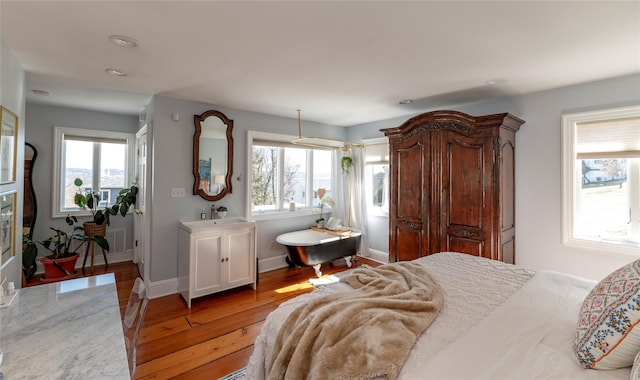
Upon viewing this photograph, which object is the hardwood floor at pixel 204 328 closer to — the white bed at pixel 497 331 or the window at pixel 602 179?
the white bed at pixel 497 331

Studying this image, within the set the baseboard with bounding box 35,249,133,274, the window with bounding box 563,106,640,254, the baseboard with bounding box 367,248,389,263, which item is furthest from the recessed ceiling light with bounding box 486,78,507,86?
the baseboard with bounding box 35,249,133,274

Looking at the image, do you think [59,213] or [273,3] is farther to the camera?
[59,213]

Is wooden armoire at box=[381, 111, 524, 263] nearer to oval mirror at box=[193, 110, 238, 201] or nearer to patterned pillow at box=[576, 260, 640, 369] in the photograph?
patterned pillow at box=[576, 260, 640, 369]

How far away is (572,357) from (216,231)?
3101 mm

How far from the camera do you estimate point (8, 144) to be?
6.84ft

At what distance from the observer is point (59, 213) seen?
4.10 meters

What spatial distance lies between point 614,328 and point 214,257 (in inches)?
128

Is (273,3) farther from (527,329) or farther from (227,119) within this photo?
(227,119)

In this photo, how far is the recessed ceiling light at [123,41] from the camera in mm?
1960

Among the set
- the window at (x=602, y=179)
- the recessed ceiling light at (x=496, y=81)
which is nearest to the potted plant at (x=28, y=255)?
the recessed ceiling light at (x=496, y=81)

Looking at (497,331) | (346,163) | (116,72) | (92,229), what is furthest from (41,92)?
(497,331)

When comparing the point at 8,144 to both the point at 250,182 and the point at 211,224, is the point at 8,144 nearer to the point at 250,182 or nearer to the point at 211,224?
the point at 211,224

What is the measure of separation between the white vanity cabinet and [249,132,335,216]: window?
30.2 inches

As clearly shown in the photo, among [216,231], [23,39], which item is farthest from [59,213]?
[23,39]
